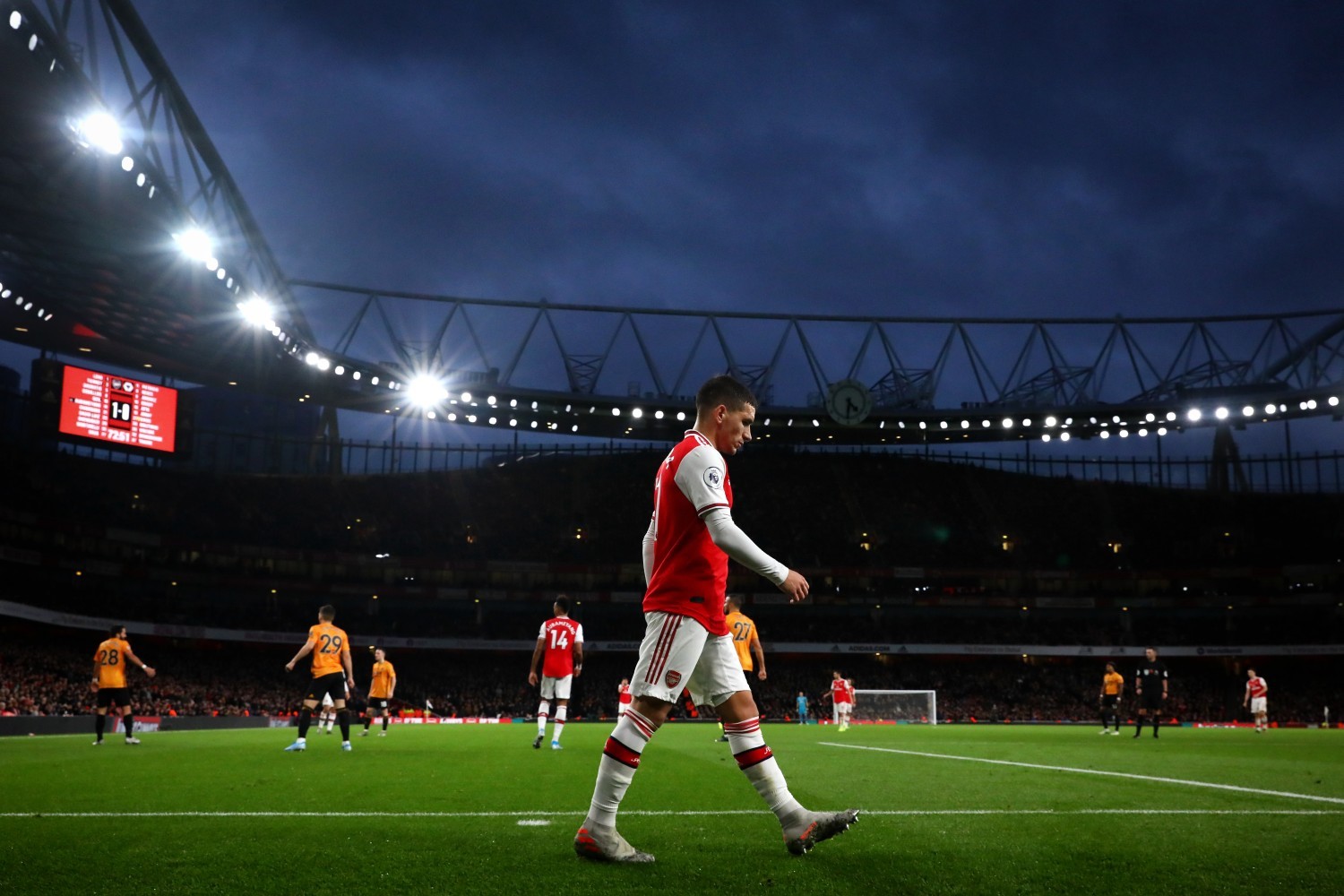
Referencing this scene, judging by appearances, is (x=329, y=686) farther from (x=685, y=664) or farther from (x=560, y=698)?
(x=685, y=664)

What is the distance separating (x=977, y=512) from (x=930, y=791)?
6074 cm

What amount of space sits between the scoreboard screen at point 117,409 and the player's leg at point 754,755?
1744 inches

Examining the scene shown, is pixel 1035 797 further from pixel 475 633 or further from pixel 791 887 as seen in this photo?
pixel 475 633

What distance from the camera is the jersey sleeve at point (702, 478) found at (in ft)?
17.4

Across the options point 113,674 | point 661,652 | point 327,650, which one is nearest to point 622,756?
point 661,652

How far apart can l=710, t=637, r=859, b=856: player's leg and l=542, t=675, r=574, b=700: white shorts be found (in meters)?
12.9

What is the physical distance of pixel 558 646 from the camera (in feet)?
58.1

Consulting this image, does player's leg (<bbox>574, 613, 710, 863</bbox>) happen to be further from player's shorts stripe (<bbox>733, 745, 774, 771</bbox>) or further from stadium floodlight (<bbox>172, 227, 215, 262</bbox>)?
stadium floodlight (<bbox>172, 227, 215, 262</bbox>)

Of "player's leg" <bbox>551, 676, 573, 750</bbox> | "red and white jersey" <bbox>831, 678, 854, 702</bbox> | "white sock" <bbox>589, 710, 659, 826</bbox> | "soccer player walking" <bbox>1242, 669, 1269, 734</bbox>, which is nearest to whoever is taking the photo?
"white sock" <bbox>589, 710, 659, 826</bbox>

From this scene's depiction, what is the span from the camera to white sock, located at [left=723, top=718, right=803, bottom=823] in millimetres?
5230

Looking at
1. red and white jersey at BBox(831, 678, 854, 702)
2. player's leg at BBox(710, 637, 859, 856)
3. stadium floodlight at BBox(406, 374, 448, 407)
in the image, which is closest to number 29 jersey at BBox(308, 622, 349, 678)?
player's leg at BBox(710, 637, 859, 856)

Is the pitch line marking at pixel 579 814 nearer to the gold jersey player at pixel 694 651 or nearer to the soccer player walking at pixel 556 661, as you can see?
the gold jersey player at pixel 694 651

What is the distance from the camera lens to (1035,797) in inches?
312

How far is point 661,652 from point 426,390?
131ft
